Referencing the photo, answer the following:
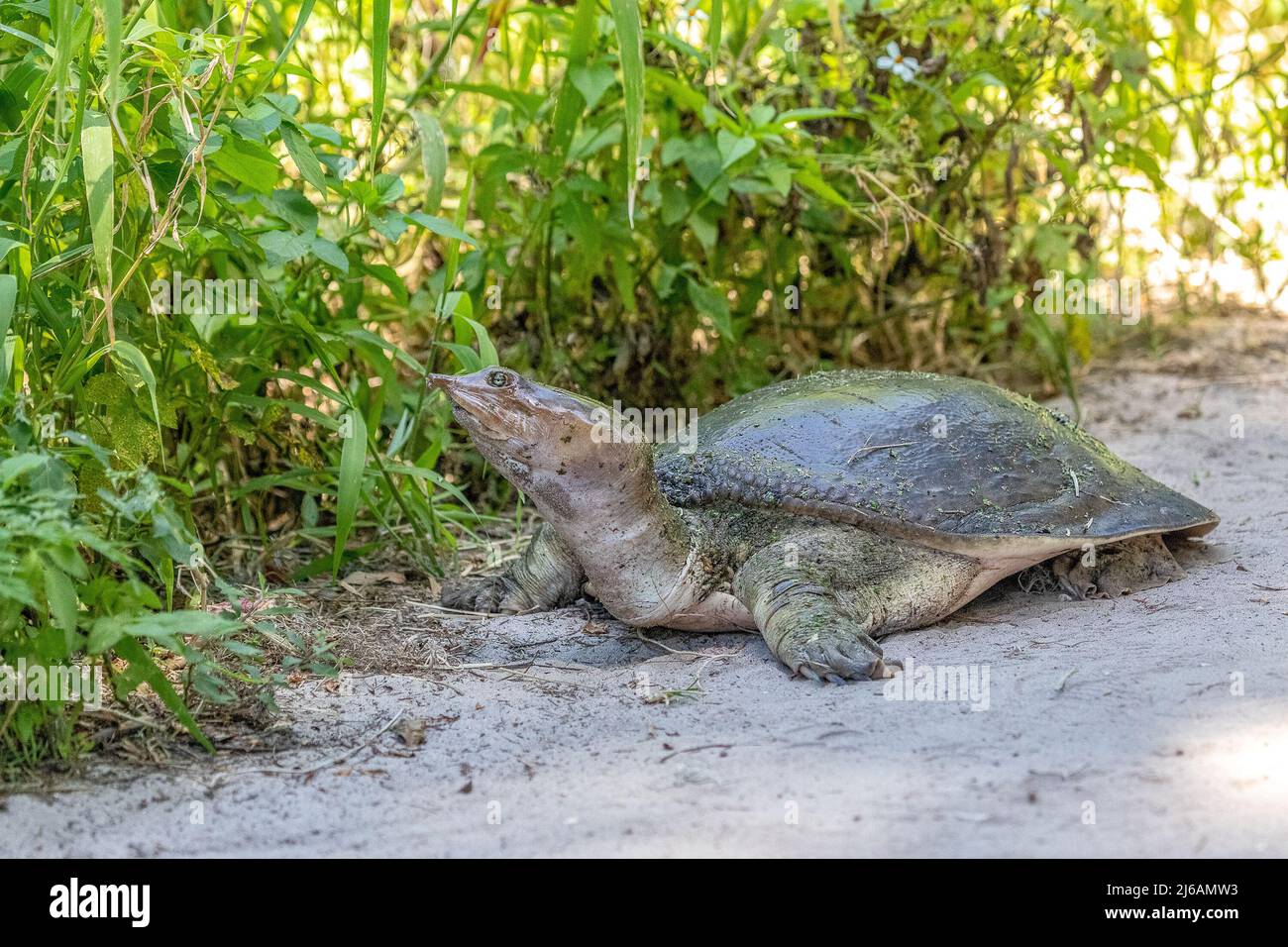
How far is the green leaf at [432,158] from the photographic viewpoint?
3527 mm

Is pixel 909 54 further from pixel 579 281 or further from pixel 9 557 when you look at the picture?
pixel 9 557

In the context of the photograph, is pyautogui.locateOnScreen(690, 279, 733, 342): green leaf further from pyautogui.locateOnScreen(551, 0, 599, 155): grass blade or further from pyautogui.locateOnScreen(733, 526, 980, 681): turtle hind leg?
pyautogui.locateOnScreen(733, 526, 980, 681): turtle hind leg

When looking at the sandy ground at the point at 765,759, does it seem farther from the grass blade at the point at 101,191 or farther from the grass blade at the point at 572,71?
the grass blade at the point at 572,71

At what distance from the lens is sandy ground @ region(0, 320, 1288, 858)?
209cm

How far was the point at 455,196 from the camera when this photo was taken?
17.0 feet

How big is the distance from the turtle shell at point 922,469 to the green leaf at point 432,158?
93 centimetres

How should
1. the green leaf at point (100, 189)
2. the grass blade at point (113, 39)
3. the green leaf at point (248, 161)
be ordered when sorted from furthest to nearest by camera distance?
the green leaf at point (248, 161) < the green leaf at point (100, 189) < the grass blade at point (113, 39)

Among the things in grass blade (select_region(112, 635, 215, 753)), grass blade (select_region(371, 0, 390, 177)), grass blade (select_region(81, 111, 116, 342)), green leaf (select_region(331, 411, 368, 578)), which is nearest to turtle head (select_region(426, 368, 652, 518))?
green leaf (select_region(331, 411, 368, 578))

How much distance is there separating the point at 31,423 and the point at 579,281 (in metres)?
2.36

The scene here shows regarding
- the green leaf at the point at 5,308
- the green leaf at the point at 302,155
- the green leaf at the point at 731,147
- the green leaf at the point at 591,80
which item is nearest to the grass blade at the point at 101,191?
the green leaf at the point at 5,308

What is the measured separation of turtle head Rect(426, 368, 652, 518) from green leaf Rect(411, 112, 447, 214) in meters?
0.64

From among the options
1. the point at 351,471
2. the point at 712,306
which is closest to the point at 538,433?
the point at 351,471

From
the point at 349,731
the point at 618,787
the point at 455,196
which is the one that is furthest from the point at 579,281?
the point at 618,787

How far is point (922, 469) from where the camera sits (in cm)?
334
